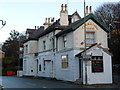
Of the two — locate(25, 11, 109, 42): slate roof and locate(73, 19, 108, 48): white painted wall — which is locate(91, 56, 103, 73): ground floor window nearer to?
locate(73, 19, 108, 48): white painted wall

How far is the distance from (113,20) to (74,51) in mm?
22422

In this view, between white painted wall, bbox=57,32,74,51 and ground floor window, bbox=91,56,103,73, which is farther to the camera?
white painted wall, bbox=57,32,74,51

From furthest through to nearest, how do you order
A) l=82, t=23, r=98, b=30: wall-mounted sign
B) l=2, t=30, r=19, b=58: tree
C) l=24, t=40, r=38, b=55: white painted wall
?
l=2, t=30, r=19, b=58: tree → l=24, t=40, r=38, b=55: white painted wall → l=82, t=23, r=98, b=30: wall-mounted sign

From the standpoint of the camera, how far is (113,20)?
153 ft

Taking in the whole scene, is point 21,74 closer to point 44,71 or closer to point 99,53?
point 44,71

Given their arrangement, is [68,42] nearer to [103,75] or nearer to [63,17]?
[103,75]

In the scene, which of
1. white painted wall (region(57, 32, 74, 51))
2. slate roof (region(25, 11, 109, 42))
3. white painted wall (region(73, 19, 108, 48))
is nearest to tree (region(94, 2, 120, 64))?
slate roof (region(25, 11, 109, 42))

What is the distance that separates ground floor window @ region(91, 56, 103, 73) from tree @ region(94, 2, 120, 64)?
62.1 feet

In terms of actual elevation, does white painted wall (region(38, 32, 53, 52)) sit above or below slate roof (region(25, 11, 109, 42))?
below

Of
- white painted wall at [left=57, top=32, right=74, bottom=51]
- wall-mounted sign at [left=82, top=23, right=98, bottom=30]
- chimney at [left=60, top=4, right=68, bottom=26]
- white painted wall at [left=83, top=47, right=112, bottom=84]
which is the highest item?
chimney at [left=60, top=4, right=68, bottom=26]

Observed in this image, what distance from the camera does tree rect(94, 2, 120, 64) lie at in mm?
45375

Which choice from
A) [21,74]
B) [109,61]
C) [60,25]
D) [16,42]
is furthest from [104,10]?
[16,42]

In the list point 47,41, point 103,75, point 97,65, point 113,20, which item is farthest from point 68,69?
point 113,20

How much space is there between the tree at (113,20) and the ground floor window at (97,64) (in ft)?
62.1
